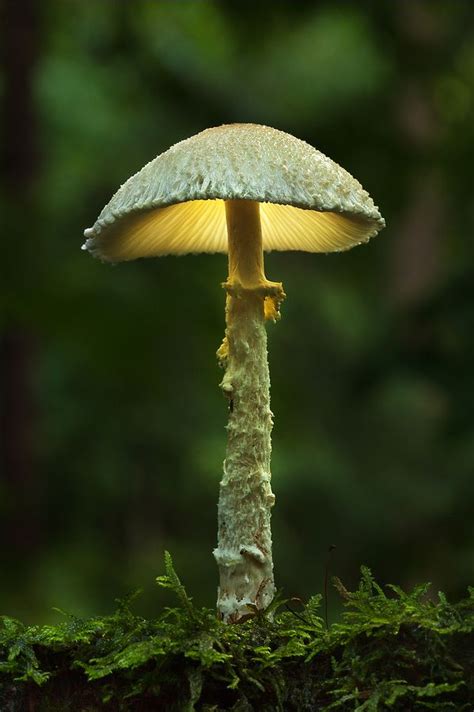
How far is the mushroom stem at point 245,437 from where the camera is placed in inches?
105

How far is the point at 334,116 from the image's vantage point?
8359mm

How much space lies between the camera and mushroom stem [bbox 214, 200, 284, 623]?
266cm

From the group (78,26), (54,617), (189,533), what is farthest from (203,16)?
(54,617)

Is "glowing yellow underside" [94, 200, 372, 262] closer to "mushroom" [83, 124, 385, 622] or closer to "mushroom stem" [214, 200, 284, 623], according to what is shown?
"mushroom" [83, 124, 385, 622]

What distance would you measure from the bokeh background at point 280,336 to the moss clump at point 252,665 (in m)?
2.61

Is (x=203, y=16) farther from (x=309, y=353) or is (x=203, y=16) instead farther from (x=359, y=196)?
(x=359, y=196)

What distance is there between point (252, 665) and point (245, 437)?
719 millimetres

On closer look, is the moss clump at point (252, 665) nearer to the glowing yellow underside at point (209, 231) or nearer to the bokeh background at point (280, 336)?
the glowing yellow underside at point (209, 231)

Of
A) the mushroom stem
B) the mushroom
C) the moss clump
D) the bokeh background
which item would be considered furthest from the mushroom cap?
the bokeh background

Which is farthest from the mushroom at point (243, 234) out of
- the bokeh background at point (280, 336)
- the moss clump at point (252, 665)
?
the bokeh background at point (280, 336)

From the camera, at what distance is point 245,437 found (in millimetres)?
2727

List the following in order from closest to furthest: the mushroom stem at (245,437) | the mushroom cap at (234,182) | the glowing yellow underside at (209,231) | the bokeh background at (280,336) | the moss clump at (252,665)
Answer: the moss clump at (252,665), the mushroom cap at (234,182), the mushroom stem at (245,437), the glowing yellow underside at (209,231), the bokeh background at (280,336)

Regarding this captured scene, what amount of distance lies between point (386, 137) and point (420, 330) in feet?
9.92

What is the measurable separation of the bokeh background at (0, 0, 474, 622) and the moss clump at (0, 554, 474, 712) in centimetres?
261
